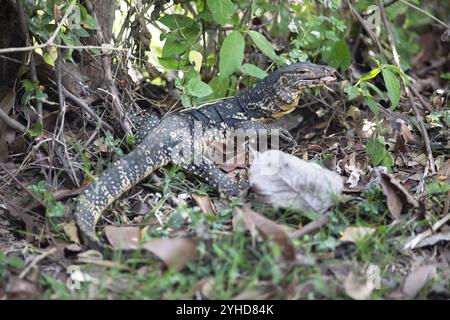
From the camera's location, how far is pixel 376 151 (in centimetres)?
597

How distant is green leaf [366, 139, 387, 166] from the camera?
5949 mm

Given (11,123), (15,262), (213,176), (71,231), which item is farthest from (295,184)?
(11,123)

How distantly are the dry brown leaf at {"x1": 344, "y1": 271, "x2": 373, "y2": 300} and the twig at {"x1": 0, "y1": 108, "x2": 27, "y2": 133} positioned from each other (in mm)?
3220

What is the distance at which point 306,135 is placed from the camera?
718cm

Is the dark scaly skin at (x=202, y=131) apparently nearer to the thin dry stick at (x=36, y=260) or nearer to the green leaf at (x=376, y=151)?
the thin dry stick at (x=36, y=260)

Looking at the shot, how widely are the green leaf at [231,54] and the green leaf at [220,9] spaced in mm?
188

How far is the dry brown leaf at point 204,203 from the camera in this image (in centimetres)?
534

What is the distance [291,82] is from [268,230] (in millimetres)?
2492

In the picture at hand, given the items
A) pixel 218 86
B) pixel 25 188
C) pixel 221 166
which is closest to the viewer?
pixel 25 188

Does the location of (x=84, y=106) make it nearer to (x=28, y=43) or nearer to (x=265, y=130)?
(x=28, y=43)

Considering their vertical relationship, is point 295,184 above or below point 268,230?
above

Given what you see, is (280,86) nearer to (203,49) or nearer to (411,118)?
(203,49)

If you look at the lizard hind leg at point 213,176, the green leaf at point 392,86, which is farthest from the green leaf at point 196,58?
the green leaf at point 392,86

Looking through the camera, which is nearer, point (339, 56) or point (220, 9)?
point (220, 9)
